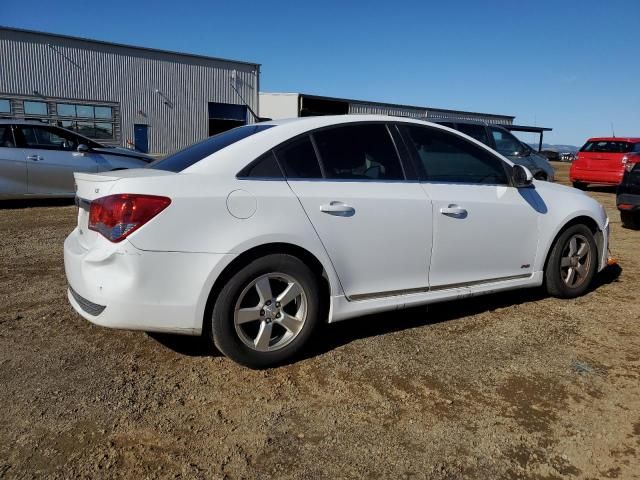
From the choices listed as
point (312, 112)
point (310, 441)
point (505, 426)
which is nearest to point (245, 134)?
point (310, 441)

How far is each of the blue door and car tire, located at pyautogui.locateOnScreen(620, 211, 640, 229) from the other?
80.7ft

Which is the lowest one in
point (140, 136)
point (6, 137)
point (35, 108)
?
point (6, 137)

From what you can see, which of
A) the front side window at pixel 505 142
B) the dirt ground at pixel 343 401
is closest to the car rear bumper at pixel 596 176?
the front side window at pixel 505 142

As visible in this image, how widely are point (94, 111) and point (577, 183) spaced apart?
2251 cm

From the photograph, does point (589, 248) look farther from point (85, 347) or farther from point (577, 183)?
point (577, 183)

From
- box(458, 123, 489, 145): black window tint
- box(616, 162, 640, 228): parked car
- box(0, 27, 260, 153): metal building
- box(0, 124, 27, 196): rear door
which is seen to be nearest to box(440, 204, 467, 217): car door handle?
box(616, 162, 640, 228): parked car

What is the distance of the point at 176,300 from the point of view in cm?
298

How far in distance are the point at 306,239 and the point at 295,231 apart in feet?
0.30

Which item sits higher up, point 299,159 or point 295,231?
point 299,159

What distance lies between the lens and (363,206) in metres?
3.46

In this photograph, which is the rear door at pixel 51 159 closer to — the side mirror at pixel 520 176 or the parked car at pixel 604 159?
the side mirror at pixel 520 176

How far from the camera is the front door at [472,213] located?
151 inches

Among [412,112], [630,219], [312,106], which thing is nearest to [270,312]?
[630,219]

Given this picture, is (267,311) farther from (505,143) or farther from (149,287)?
(505,143)
